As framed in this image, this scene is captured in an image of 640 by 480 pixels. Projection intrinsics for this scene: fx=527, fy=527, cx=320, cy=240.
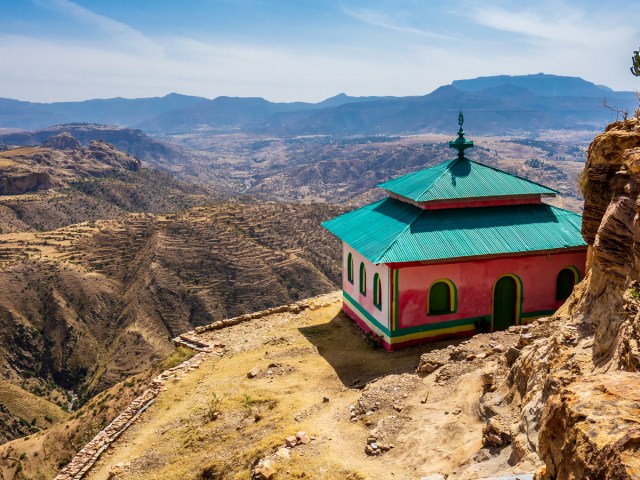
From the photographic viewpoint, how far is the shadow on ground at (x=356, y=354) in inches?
663

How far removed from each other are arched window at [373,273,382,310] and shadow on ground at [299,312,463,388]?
4.96 ft

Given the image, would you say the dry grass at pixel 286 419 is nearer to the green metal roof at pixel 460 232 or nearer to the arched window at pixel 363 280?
the arched window at pixel 363 280

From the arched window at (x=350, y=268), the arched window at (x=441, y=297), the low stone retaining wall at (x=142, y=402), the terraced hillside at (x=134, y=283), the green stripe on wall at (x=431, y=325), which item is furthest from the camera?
the terraced hillside at (x=134, y=283)

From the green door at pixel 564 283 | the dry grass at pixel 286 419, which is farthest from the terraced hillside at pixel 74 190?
the green door at pixel 564 283

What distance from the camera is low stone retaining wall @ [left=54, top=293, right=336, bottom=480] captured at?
14.5m

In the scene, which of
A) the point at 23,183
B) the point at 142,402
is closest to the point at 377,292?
the point at 142,402

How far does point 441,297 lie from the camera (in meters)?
18.8

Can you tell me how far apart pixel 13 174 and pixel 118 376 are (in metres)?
81.3

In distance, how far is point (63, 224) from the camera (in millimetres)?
88875

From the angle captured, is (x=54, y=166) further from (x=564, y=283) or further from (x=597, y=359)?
(x=597, y=359)

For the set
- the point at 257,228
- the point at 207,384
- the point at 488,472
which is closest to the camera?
the point at 488,472

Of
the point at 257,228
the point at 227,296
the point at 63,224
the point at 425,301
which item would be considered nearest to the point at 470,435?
the point at 425,301

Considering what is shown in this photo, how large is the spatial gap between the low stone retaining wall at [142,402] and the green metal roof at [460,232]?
21.6ft

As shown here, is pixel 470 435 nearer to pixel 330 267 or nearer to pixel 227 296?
pixel 227 296
